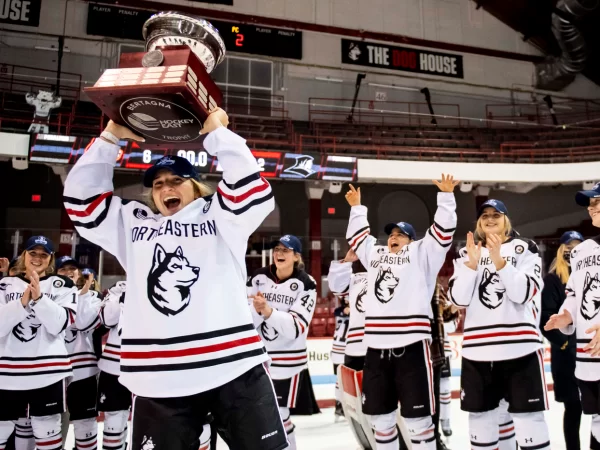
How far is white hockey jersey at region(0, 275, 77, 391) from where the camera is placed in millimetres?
2822

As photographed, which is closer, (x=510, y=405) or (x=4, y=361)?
(x=510, y=405)

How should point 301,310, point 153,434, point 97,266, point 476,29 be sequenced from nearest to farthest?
point 153,434
point 301,310
point 97,266
point 476,29

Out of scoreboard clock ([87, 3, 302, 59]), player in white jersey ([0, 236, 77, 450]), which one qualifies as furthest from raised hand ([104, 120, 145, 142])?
scoreboard clock ([87, 3, 302, 59])

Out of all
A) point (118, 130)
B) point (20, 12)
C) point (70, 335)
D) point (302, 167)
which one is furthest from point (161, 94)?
point (20, 12)

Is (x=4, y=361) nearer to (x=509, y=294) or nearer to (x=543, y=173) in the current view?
(x=509, y=294)

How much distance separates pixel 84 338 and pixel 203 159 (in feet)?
19.5

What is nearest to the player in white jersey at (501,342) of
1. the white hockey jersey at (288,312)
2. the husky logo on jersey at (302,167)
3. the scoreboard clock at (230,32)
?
the white hockey jersey at (288,312)

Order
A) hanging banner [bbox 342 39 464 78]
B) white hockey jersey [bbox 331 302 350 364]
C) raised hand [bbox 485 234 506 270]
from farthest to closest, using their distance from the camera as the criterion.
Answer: hanging banner [bbox 342 39 464 78]
white hockey jersey [bbox 331 302 350 364]
raised hand [bbox 485 234 506 270]

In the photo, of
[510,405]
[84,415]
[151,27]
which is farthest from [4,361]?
[510,405]

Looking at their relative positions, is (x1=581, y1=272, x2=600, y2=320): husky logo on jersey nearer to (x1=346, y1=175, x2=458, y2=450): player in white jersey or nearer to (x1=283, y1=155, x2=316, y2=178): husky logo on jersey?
(x1=346, y1=175, x2=458, y2=450): player in white jersey

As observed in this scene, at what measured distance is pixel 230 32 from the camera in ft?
44.3

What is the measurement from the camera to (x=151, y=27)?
1.91 meters

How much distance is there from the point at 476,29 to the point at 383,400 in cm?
1547

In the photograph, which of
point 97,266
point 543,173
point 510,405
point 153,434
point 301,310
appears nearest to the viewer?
point 153,434
